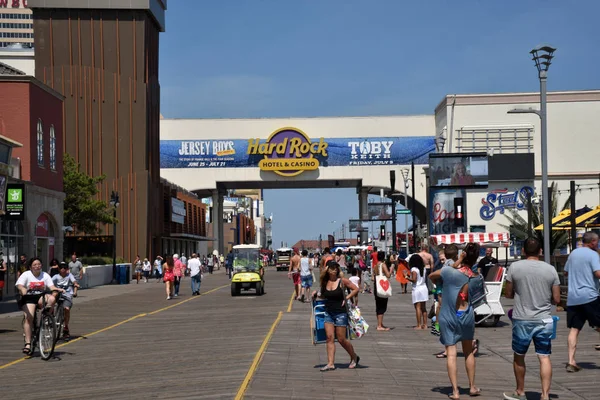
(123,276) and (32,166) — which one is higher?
(32,166)

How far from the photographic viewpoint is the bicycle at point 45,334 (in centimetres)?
1619

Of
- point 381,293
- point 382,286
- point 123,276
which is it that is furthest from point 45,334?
point 123,276

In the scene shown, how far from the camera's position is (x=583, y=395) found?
447 inches

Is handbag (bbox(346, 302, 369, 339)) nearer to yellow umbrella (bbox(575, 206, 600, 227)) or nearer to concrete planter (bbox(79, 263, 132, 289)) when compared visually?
yellow umbrella (bbox(575, 206, 600, 227))

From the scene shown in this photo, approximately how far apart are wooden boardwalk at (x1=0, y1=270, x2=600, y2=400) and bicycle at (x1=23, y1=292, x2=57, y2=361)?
221 mm

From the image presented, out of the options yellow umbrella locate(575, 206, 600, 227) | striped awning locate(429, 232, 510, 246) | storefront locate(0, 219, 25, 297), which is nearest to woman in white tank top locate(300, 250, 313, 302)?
striped awning locate(429, 232, 510, 246)

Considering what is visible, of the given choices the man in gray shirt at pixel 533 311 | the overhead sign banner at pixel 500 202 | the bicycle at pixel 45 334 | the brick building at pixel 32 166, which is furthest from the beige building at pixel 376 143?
the man in gray shirt at pixel 533 311

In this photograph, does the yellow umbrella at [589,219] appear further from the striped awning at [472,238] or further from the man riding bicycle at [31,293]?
the man riding bicycle at [31,293]

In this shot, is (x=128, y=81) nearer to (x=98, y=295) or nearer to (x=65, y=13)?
(x=65, y=13)

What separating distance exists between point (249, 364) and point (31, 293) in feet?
16.6

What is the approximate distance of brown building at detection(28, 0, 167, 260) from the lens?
7181cm

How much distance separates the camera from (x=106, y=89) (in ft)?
238

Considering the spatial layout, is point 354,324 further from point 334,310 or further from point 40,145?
point 40,145

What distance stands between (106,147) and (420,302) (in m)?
55.0
